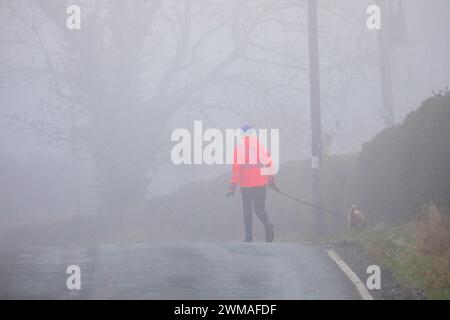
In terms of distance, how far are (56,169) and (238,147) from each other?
1758 inches

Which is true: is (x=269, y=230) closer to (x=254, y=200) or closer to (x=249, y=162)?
(x=254, y=200)

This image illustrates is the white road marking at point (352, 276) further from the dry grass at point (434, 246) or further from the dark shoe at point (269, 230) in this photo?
the dark shoe at point (269, 230)

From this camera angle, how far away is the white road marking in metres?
Answer: 9.58

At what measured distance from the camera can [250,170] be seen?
1523 cm

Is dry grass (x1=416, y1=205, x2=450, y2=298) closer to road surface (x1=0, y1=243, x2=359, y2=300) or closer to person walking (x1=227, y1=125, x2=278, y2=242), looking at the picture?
road surface (x1=0, y1=243, x2=359, y2=300)

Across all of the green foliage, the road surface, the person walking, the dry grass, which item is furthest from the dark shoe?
the dry grass

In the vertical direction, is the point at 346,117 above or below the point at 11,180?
above

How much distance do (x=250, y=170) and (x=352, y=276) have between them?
4693mm

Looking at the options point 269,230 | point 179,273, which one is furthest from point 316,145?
point 179,273

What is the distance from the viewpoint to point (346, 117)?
5288cm

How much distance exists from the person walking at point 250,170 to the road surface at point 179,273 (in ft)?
5.11

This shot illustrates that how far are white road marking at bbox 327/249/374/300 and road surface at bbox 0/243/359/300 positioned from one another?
0.26 feet

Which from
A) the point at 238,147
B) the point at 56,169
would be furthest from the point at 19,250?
the point at 56,169
